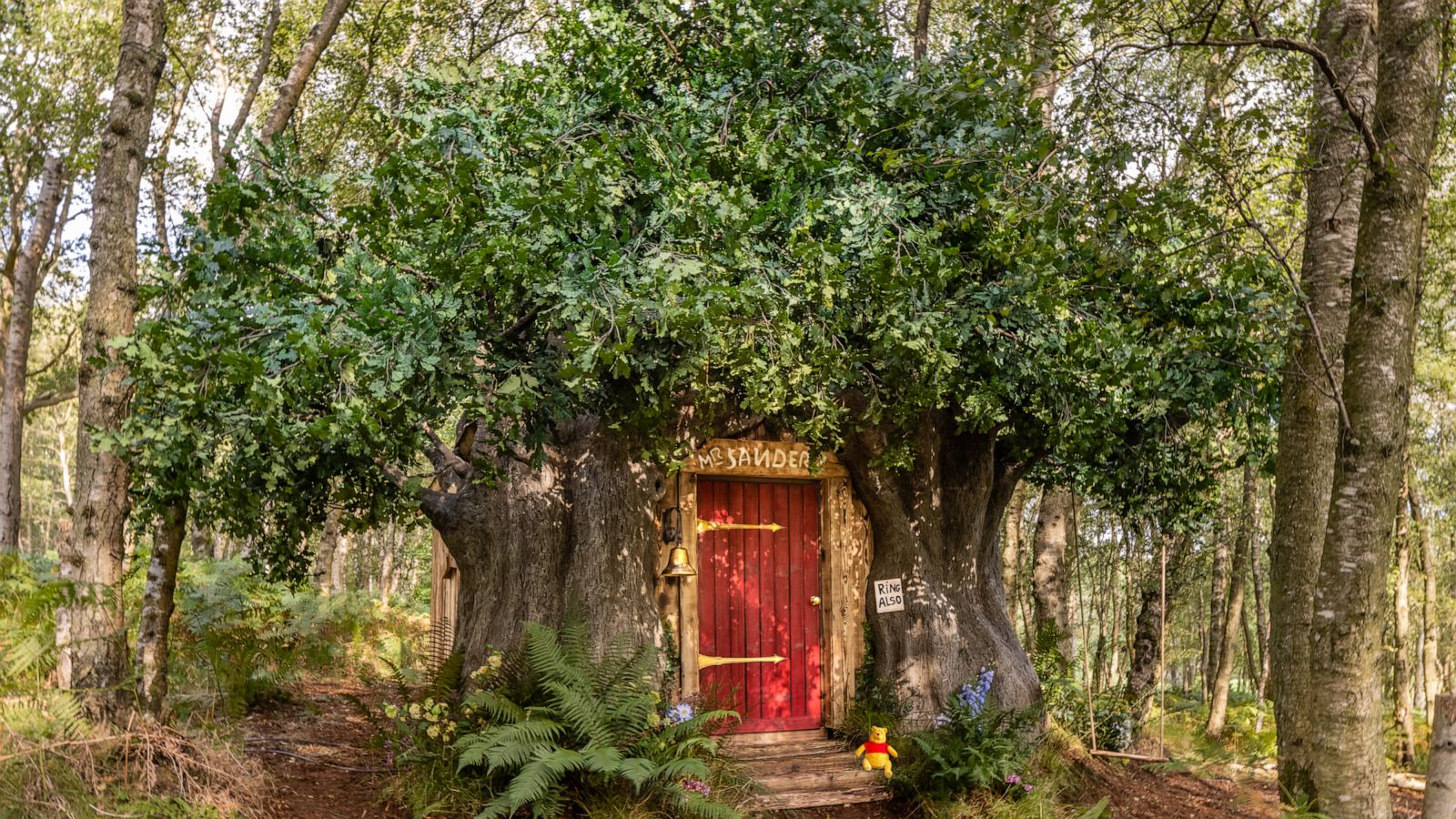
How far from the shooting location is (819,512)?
9.27 meters

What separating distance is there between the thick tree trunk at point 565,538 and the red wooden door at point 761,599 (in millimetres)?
748

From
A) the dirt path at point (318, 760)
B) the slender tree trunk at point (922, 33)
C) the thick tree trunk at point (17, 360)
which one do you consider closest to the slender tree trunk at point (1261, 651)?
the slender tree trunk at point (922, 33)

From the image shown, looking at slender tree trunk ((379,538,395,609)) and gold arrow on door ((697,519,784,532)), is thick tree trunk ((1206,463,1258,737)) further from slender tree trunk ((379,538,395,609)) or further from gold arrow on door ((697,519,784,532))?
slender tree trunk ((379,538,395,609))

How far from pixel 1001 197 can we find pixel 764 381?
7.44 ft

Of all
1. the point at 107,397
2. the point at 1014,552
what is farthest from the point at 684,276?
the point at 1014,552

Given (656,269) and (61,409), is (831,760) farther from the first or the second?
(61,409)

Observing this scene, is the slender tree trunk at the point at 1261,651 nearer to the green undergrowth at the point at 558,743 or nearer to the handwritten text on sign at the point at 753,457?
the handwritten text on sign at the point at 753,457

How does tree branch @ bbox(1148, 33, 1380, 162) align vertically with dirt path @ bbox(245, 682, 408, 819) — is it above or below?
above

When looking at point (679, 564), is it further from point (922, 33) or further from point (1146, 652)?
point (1146, 652)

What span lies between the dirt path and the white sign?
4.30 m

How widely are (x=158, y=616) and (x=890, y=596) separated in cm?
574

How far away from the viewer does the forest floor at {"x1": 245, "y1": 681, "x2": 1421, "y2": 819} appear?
659 centimetres

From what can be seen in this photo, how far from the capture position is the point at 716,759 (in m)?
7.13

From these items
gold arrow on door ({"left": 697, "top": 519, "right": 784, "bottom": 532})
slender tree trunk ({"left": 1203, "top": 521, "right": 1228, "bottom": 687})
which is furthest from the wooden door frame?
slender tree trunk ({"left": 1203, "top": 521, "right": 1228, "bottom": 687})
